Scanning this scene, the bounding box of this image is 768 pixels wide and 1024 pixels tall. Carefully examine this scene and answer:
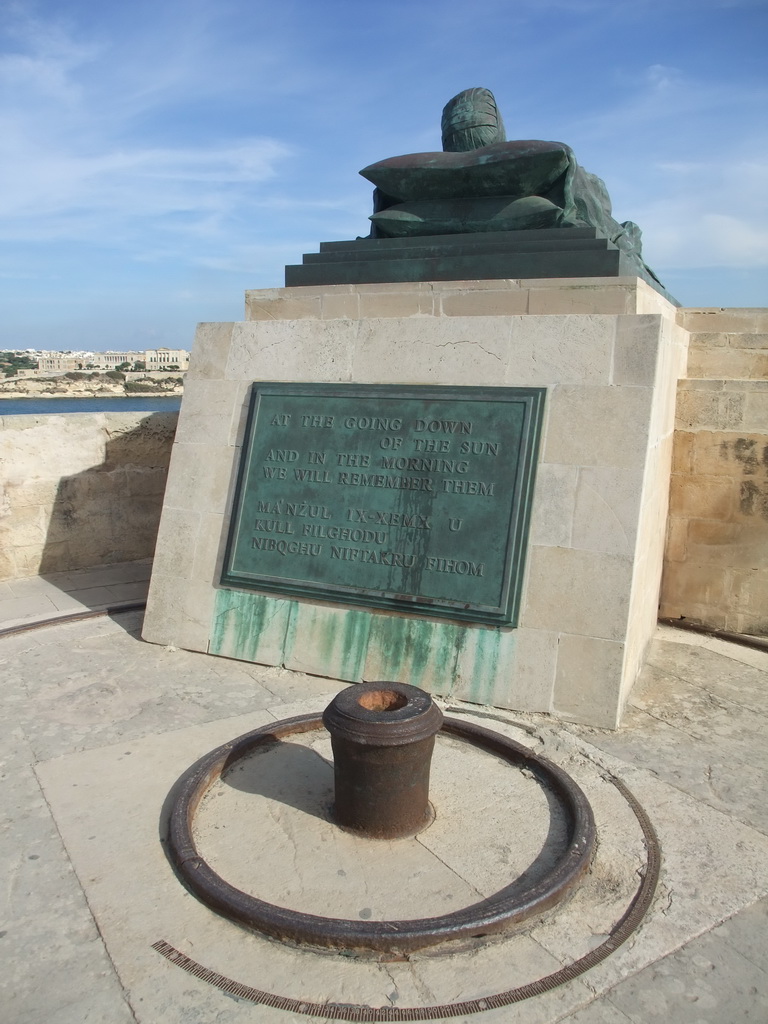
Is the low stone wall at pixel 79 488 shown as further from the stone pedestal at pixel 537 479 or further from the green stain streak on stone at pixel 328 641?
the green stain streak on stone at pixel 328 641

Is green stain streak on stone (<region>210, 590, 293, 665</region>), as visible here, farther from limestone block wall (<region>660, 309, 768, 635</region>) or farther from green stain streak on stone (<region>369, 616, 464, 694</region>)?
limestone block wall (<region>660, 309, 768, 635</region>)

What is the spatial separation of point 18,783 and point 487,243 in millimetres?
4111

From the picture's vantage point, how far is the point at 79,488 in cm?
695

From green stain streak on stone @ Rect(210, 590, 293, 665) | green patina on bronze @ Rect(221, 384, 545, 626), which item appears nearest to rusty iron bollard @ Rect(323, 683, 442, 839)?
green patina on bronze @ Rect(221, 384, 545, 626)

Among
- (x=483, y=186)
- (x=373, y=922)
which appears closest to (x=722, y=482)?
(x=483, y=186)

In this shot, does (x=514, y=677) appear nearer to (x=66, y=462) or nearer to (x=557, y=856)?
(x=557, y=856)

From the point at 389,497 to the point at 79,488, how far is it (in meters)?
3.58

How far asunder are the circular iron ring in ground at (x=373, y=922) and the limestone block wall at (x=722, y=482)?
114 inches

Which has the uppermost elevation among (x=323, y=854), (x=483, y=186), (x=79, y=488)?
(x=483, y=186)

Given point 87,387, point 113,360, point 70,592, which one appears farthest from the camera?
point 113,360

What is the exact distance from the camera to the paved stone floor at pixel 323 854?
232 cm

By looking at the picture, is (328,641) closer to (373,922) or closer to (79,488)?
(373,922)

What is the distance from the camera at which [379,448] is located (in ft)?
15.7

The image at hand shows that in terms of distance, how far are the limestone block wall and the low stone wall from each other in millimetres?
4648
